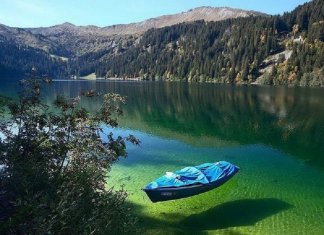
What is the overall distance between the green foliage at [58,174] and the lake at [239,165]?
29.6 feet

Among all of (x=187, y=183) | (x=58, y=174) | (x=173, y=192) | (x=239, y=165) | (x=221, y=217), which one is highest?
(x=58, y=174)

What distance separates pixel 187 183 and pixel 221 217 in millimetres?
3491

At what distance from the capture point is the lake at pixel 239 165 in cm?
2645

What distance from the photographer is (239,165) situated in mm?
41062

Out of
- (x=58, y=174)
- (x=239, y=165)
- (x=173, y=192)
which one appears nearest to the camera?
(x=58, y=174)

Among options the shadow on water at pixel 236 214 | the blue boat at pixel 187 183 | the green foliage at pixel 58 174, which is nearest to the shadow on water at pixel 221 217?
the shadow on water at pixel 236 214

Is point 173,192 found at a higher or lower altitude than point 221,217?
higher

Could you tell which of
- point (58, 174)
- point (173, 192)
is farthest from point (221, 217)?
point (58, 174)

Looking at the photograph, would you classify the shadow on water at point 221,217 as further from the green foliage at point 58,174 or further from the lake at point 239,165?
the green foliage at point 58,174

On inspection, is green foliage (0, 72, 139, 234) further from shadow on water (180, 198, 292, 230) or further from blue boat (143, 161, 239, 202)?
shadow on water (180, 198, 292, 230)

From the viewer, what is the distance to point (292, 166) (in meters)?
41.2

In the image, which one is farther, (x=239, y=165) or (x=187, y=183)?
(x=239, y=165)

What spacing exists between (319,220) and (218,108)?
6622 centimetres

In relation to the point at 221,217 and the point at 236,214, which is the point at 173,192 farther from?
the point at 236,214
